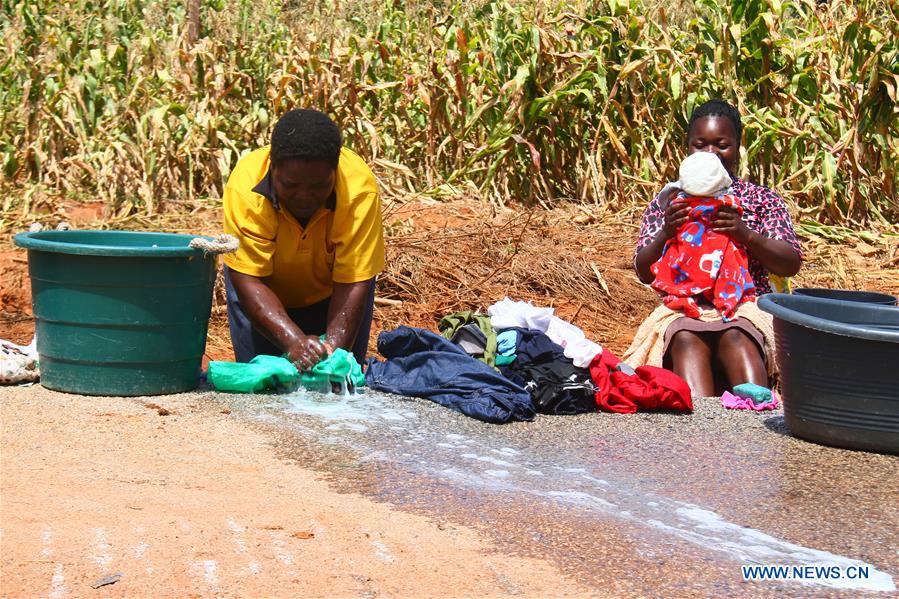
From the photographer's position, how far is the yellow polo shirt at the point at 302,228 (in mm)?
4359

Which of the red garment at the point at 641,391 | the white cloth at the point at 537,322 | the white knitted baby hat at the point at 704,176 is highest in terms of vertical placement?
the white knitted baby hat at the point at 704,176

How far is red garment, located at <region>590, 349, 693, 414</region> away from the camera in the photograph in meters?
4.45

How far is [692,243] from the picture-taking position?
4.92 metres

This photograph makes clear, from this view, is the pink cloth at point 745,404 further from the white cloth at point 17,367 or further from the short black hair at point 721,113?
the white cloth at point 17,367

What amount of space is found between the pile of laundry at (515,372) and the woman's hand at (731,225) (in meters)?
0.70

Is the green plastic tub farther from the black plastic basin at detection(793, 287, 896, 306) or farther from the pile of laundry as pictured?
the black plastic basin at detection(793, 287, 896, 306)

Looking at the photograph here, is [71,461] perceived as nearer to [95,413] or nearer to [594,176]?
[95,413]

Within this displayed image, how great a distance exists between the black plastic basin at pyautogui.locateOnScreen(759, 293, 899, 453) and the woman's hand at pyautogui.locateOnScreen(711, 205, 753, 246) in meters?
0.67

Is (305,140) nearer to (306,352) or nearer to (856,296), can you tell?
(306,352)

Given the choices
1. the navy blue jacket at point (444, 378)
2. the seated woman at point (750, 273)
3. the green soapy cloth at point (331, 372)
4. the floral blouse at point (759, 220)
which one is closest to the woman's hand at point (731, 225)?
the seated woman at point (750, 273)

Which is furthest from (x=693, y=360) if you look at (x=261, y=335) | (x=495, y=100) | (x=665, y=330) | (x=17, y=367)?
(x=495, y=100)

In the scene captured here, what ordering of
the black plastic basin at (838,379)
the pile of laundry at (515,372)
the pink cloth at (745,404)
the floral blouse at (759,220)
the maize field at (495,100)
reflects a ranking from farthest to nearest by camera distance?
the maize field at (495,100), the floral blouse at (759,220), the pink cloth at (745,404), the pile of laundry at (515,372), the black plastic basin at (838,379)

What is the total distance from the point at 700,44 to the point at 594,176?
1.20 meters

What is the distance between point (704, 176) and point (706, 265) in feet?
1.33
